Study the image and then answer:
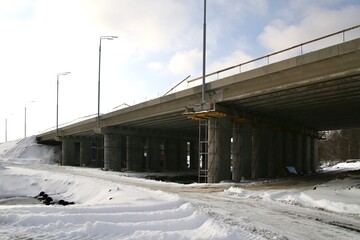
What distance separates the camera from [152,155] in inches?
1766

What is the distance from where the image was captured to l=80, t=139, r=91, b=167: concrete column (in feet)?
170

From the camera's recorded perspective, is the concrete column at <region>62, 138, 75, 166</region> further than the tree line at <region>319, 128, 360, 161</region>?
No

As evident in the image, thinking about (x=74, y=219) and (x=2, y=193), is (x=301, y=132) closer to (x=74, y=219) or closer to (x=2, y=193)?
(x=2, y=193)

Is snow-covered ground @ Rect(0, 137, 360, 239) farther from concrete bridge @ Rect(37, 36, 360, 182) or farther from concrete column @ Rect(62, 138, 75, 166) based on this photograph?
concrete column @ Rect(62, 138, 75, 166)

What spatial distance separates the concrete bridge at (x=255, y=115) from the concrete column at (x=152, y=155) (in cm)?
13

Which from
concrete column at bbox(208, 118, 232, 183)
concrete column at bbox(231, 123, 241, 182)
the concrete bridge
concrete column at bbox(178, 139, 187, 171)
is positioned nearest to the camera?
the concrete bridge

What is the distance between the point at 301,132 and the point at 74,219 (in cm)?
3352

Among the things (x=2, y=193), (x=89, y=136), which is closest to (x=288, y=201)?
(x=2, y=193)

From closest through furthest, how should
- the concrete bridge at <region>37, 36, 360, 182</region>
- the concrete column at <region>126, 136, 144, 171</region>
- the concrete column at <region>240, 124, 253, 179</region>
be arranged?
the concrete bridge at <region>37, 36, 360, 182</region>
the concrete column at <region>240, 124, 253, 179</region>
the concrete column at <region>126, 136, 144, 171</region>

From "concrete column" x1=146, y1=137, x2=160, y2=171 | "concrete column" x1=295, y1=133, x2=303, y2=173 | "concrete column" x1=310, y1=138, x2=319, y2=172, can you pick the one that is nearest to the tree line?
"concrete column" x1=310, y1=138, x2=319, y2=172

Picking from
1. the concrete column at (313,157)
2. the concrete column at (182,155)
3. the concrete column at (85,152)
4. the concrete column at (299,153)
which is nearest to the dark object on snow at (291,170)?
the concrete column at (299,153)

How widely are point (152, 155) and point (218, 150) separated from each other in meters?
22.5

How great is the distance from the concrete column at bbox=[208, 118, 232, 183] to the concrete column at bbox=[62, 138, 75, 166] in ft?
114

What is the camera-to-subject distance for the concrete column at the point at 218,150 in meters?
23.3
